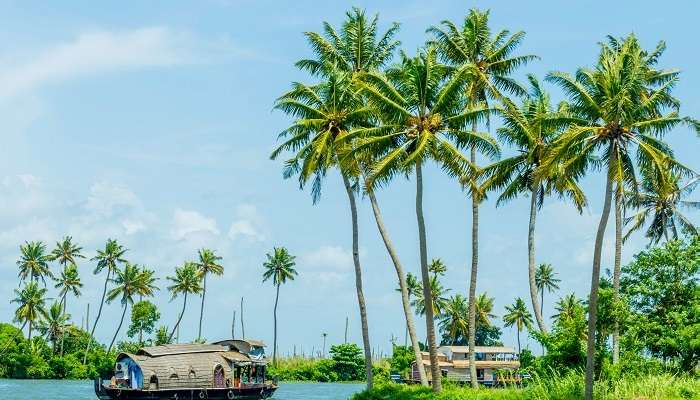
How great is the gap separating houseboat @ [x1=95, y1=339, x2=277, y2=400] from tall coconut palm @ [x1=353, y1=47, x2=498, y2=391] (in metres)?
27.7

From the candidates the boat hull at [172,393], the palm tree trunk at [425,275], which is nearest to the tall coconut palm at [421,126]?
the palm tree trunk at [425,275]

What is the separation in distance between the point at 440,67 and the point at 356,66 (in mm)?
9628

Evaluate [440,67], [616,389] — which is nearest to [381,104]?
[440,67]

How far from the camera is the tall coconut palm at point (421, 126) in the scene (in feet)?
127

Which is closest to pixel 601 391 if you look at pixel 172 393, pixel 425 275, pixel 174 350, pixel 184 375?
pixel 425 275

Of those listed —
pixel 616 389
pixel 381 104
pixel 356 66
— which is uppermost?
pixel 356 66

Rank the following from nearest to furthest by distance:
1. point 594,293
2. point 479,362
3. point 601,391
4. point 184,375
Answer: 1. point 594,293
2. point 601,391
3. point 184,375
4. point 479,362

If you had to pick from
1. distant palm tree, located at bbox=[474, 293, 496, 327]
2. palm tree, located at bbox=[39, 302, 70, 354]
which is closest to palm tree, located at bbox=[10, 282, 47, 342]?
palm tree, located at bbox=[39, 302, 70, 354]

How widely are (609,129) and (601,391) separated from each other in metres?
9.95

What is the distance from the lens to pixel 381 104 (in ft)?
128

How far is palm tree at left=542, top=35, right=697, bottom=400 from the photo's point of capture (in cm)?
3275

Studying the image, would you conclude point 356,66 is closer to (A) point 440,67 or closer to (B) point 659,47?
(A) point 440,67

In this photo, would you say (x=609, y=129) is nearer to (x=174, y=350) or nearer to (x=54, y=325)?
(x=174, y=350)

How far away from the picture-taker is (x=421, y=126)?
3906 cm
